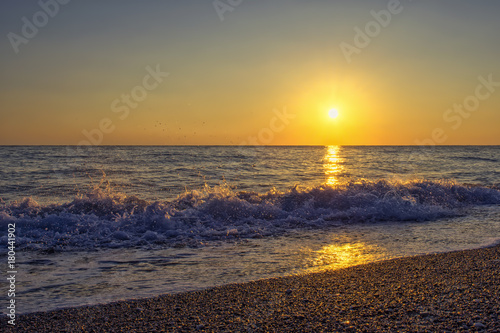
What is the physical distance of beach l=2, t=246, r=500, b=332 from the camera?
11.5 feet

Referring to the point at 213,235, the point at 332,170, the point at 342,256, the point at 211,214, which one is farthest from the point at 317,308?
the point at 332,170

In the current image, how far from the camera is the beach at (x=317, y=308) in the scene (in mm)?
3490

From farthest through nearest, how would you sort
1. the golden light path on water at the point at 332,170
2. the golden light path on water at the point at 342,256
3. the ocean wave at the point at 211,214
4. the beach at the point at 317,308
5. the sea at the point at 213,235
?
the golden light path on water at the point at 332,170
the ocean wave at the point at 211,214
the golden light path on water at the point at 342,256
the sea at the point at 213,235
the beach at the point at 317,308

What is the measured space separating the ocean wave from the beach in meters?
3.27

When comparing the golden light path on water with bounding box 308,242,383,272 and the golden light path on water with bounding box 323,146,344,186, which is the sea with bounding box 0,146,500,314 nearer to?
the golden light path on water with bounding box 308,242,383,272

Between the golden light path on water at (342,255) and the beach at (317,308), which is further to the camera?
the golden light path on water at (342,255)

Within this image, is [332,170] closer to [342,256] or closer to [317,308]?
[342,256]

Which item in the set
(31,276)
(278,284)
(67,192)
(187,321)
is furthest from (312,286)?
(67,192)

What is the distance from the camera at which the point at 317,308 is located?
12.8 ft

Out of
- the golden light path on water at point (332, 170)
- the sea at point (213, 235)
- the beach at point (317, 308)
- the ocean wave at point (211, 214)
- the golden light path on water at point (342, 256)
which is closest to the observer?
the beach at point (317, 308)

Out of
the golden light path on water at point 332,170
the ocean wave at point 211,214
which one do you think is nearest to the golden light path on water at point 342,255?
the ocean wave at point 211,214

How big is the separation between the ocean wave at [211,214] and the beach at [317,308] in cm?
327

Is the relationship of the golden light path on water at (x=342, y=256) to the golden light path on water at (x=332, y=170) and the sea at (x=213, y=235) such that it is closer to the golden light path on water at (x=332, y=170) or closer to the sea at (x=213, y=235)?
the sea at (x=213, y=235)

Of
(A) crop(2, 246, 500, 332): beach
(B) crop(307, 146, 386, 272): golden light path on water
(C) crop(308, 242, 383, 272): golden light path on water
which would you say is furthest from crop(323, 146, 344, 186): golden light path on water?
(A) crop(2, 246, 500, 332): beach
